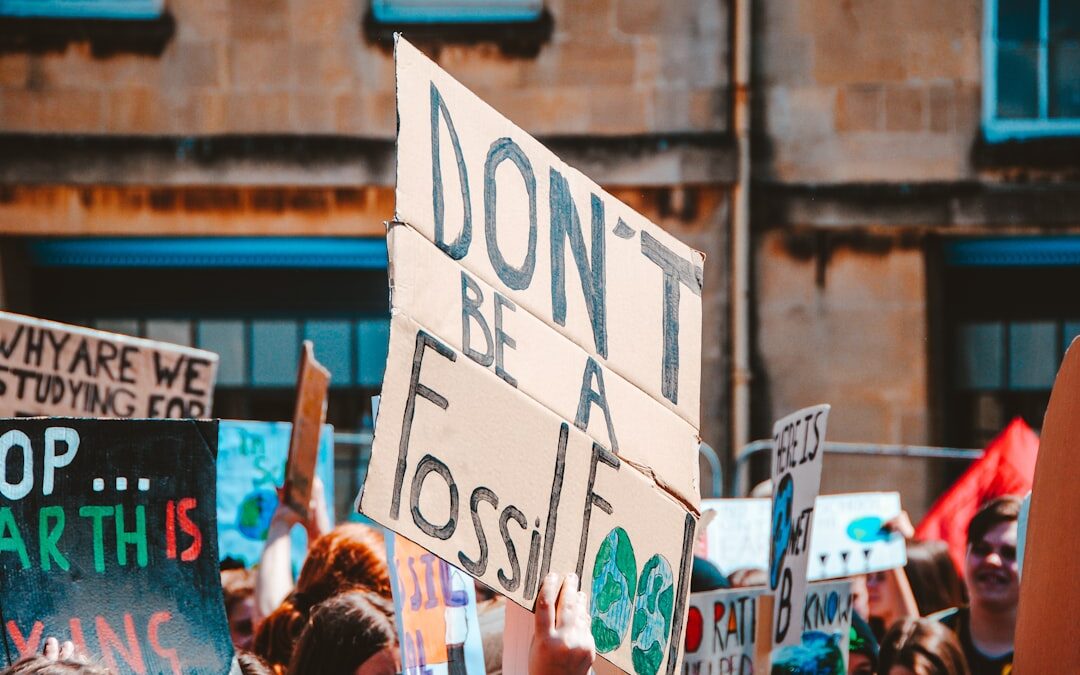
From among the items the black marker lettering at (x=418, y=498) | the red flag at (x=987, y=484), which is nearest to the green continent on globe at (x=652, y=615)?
the black marker lettering at (x=418, y=498)

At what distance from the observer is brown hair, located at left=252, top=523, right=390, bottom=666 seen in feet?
11.3

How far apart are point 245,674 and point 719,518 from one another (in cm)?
229

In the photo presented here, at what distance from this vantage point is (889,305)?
851 centimetres

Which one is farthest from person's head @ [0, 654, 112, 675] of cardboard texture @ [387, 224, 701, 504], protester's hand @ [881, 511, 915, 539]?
protester's hand @ [881, 511, 915, 539]

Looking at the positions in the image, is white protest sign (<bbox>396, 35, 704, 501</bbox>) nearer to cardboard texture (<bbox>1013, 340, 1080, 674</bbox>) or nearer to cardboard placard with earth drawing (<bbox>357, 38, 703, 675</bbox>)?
cardboard placard with earth drawing (<bbox>357, 38, 703, 675</bbox>)

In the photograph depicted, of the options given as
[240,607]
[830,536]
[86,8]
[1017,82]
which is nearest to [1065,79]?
[1017,82]

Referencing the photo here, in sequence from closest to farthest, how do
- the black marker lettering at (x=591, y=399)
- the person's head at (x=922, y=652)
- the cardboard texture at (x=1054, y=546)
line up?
1. the cardboard texture at (x=1054, y=546)
2. the black marker lettering at (x=591, y=399)
3. the person's head at (x=922, y=652)

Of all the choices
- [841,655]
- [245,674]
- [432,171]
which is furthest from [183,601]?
[841,655]

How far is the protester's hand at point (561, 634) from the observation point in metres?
2.06

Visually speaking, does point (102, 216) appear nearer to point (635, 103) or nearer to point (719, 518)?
point (635, 103)

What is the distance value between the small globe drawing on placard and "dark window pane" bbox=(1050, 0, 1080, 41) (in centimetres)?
619

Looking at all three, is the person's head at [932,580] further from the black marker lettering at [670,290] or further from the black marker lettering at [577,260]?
the black marker lettering at [577,260]

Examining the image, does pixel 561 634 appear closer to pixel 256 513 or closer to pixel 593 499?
pixel 593 499

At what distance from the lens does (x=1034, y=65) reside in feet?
29.3
